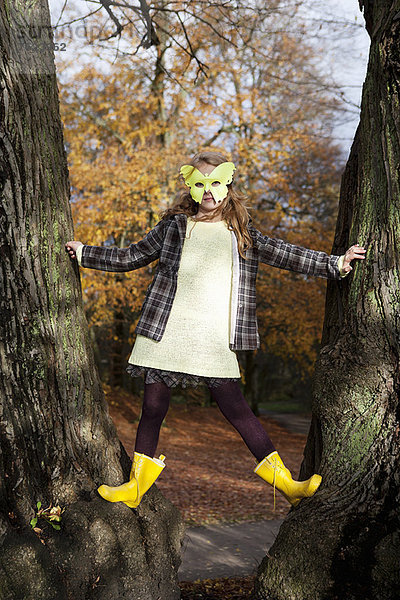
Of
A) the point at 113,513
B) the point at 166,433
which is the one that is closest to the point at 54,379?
the point at 113,513

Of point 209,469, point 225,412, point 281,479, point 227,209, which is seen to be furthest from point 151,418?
point 209,469

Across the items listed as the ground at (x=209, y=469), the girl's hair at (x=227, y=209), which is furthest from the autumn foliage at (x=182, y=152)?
the girl's hair at (x=227, y=209)

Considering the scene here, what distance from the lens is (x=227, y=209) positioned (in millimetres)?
3199

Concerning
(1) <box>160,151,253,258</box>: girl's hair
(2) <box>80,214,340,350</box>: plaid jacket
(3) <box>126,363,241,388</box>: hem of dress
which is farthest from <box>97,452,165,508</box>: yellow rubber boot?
(1) <box>160,151,253,258</box>: girl's hair

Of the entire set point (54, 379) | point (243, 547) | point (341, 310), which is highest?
point (341, 310)

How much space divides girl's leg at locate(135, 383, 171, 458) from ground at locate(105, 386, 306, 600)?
3.85ft

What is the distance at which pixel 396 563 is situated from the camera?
241 centimetres

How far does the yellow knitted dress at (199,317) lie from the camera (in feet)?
9.86

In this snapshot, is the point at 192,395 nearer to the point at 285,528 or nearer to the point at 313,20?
the point at 313,20

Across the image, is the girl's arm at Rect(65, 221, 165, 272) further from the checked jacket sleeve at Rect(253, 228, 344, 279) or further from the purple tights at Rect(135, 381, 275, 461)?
the purple tights at Rect(135, 381, 275, 461)

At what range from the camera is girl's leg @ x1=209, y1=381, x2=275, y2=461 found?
3.02 metres

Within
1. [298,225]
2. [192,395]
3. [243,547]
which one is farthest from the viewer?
[192,395]

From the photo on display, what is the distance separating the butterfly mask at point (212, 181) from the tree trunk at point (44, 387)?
2.29 ft

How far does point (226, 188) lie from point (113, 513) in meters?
1.84
